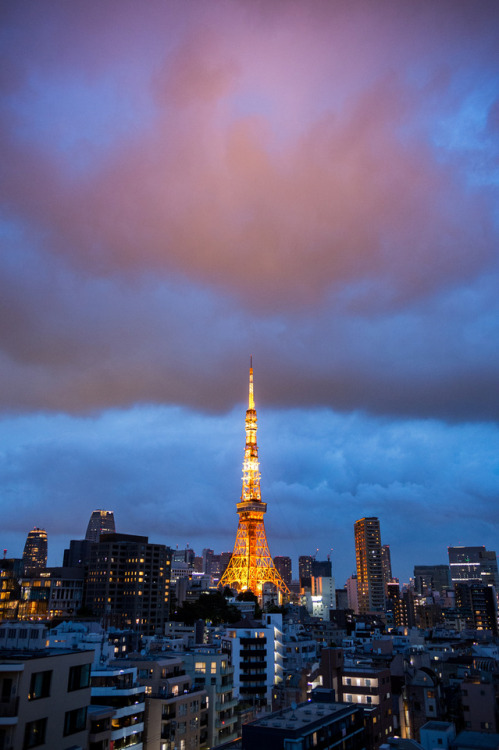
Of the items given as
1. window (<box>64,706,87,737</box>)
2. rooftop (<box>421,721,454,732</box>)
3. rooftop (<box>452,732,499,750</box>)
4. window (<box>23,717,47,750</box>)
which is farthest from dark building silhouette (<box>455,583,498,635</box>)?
window (<box>23,717,47,750</box>)

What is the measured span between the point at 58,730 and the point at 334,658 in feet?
102

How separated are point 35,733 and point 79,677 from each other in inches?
108

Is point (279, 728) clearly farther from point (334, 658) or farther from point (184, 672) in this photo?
point (334, 658)

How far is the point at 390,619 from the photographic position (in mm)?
178125

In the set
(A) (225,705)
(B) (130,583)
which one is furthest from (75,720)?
(B) (130,583)

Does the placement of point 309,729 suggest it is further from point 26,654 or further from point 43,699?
point 26,654

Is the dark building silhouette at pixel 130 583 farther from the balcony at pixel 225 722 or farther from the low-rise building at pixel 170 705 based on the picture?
the low-rise building at pixel 170 705

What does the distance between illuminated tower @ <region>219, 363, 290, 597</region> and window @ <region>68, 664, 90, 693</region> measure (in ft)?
353

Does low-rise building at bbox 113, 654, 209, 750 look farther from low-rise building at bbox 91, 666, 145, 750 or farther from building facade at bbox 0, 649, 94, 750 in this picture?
building facade at bbox 0, 649, 94, 750

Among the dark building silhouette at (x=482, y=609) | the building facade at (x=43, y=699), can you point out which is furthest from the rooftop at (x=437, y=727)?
the dark building silhouette at (x=482, y=609)

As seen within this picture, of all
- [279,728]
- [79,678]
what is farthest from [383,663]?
[79,678]

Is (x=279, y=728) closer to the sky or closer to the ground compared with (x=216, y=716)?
closer to the sky

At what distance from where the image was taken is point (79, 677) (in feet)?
76.6

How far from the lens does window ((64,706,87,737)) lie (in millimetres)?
22502
